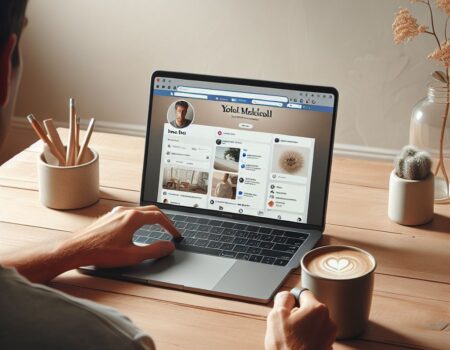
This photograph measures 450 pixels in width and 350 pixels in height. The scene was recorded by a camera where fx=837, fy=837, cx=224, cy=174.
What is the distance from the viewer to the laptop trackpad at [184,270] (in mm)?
1451

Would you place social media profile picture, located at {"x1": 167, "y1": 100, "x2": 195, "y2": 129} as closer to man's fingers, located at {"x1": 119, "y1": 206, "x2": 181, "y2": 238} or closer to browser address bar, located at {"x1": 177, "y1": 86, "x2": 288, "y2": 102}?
browser address bar, located at {"x1": 177, "y1": 86, "x2": 288, "y2": 102}

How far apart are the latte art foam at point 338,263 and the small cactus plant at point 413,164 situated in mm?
351

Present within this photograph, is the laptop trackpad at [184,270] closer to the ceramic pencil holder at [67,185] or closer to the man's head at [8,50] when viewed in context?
the ceramic pencil holder at [67,185]

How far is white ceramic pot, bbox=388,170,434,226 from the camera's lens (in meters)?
1.64

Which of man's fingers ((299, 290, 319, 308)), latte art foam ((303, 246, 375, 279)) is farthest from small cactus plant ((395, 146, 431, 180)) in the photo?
man's fingers ((299, 290, 319, 308))

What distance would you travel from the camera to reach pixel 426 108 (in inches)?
69.0

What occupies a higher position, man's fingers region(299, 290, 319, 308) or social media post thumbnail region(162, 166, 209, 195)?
social media post thumbnail region(162, 166, 209, 195)

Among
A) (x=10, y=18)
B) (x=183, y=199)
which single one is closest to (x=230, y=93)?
(x=183, y=199)

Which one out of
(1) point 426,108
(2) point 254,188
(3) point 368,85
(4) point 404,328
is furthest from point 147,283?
(3) point 368,85

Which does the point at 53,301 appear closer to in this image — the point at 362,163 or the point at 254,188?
the point at 254,188

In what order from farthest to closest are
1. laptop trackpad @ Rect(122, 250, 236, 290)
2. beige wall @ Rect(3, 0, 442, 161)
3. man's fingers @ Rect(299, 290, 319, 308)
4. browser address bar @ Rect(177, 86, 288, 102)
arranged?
beige wall @ Rect(3, 0, 442, 161), browser address bar @ Rect(177, 86, 288, 102), laptop trackpad @ Rect(122, 250, 236, 290), man's fingers @ Rect(299, 290, 319, 308)

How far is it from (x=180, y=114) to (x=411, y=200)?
497 mm

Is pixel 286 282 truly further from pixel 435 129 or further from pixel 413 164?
pixel 435 129

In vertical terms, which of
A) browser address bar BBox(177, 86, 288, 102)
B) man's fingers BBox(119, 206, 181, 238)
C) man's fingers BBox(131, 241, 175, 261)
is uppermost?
browser address bar BBox(177, 86, 288, 102)
